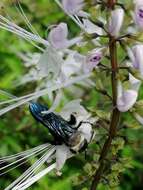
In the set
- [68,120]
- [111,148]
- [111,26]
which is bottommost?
[111,148]

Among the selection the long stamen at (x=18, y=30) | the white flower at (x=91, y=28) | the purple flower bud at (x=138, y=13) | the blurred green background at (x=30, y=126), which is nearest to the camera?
the purple flower bud at (x=138, y=13)

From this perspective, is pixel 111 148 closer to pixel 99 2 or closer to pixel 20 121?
pixel 99 2

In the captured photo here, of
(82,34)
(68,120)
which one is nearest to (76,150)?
(68,120)

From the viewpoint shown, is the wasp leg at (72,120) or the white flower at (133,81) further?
the wasp leg at (72,120)

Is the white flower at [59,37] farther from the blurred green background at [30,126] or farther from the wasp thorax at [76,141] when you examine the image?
the blurred green background at [30,126]

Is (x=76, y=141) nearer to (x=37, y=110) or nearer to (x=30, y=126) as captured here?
(x=37, y=110)

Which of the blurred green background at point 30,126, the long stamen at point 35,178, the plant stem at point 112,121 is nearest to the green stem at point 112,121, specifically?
the plant stem at point 112,121
